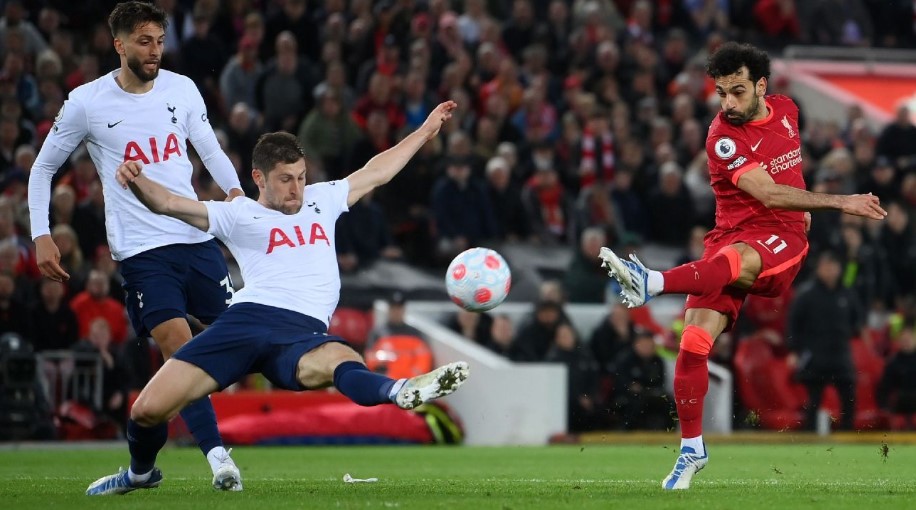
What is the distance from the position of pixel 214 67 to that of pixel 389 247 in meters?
2.97

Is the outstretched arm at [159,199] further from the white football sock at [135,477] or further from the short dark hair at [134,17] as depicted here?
the white football sock at [135,477]

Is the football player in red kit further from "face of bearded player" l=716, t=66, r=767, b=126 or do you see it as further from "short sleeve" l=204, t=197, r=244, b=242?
"short sleeve" l=204, t=197, r=244, b=242

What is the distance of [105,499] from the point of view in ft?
26.4

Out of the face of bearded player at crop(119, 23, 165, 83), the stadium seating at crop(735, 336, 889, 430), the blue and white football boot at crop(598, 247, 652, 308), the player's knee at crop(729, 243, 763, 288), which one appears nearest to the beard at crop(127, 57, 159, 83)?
the face of bearded player at crop(119, 23, 165, 83)

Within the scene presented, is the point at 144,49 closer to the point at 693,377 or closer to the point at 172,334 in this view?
the point at 172,334

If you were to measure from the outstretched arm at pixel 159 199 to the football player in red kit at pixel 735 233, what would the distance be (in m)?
2.24

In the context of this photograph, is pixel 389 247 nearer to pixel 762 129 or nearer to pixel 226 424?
pixel 226 424

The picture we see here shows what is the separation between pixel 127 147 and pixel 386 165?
150cm

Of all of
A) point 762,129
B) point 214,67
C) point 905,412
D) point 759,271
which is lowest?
point 905,412

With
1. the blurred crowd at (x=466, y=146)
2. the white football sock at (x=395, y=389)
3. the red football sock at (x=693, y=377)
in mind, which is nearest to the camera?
the white football sock at (x=395, y=389)

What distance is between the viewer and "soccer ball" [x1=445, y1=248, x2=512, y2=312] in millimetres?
8844

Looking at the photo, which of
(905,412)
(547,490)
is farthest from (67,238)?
(905,412)

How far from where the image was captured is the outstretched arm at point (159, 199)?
7.97 meters

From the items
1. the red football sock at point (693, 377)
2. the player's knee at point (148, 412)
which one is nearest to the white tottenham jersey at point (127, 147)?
the player's knee at point (148, 412)
